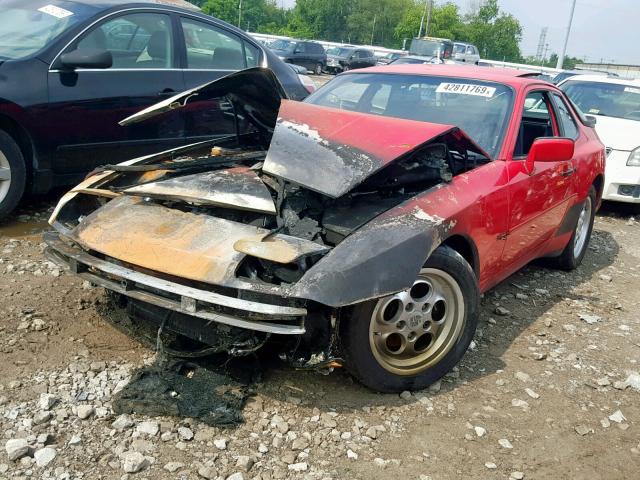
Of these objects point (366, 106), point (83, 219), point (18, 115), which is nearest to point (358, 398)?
point (83, 219)

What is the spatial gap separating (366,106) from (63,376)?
2.54m

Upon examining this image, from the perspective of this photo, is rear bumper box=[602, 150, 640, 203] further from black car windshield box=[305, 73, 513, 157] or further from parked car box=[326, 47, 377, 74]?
parked car box=[326, 47, 377, 74]

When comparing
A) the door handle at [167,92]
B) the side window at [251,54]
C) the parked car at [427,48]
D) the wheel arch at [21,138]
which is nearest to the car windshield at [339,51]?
the parked car at [427,48]

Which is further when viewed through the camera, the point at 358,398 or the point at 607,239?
the point at 607,239

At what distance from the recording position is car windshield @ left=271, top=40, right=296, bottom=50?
29547 mm

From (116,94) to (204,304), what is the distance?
305cm

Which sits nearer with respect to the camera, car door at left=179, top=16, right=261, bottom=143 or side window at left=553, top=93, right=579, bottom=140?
side window at left=553, top=93, right=579, bottom=140

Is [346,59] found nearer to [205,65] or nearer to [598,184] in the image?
[205,65]

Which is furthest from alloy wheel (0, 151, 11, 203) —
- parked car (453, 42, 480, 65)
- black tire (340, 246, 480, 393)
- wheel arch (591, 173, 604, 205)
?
parked car (453, 42, 480, 65)

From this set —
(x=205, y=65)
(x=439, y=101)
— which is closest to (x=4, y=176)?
(x=205, y=65)

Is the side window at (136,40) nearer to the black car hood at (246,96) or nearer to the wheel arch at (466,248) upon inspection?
the black car hood at (246,96)

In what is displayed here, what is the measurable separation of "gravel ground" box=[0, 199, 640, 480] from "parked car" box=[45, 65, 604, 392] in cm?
22

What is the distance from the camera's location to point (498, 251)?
3.60m

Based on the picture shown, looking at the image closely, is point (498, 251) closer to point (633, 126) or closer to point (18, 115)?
point (18, 115)
